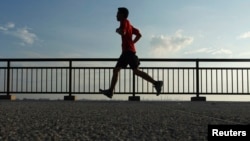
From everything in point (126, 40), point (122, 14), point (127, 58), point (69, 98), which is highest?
point (122, 14)

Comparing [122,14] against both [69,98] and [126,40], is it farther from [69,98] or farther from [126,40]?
[69,98]

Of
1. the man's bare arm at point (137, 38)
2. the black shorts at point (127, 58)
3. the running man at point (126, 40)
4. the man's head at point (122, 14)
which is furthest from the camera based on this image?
the man's bare arm at point (137, 38)

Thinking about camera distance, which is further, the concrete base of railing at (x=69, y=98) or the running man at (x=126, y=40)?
the concrete base of railing at (x=69, y=98)

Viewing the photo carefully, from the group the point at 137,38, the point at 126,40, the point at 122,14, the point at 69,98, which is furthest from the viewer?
the point at 69,98

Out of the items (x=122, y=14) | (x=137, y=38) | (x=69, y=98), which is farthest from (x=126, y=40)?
(x=69, y=98)

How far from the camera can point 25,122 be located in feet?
13.9

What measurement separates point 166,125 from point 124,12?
396 centimetres

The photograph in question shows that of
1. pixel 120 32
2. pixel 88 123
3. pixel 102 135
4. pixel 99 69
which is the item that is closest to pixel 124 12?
A: pixel 120 32

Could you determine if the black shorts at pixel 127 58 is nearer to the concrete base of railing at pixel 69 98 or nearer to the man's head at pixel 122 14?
the man's head at pixel 122 14

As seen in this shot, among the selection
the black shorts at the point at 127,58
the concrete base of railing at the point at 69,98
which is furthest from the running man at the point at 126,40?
the concrete base of railing at the point at 69,98

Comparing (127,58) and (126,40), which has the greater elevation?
(126,40)

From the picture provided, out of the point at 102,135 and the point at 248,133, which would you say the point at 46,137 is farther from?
the point at 248,133

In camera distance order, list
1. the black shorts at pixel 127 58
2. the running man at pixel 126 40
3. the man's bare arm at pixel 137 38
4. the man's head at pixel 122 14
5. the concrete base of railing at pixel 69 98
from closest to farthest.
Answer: the running man at pixel 126 40, the man's head at pixel 122 14, the black shorts at pixel 127 58, the man's bare arm at pixel 137 38, the concrete base of railing at pixel 69 98

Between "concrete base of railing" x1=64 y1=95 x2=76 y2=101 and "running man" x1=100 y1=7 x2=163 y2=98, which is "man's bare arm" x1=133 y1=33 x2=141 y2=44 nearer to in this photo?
"running man" x1=100 y1=7 x2=163 y2=98
